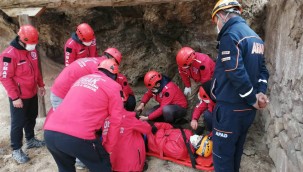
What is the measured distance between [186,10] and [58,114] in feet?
12.1

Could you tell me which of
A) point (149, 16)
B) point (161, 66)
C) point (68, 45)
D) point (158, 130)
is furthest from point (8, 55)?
point (161, 66)

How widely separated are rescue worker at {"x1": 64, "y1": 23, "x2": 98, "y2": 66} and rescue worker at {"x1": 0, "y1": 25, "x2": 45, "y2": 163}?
69cm

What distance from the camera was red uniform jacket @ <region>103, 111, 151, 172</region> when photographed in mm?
4316

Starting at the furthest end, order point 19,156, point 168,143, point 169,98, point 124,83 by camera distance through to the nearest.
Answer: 1. point 124,83
2. point 169,98
3. point 19,156
4. point 168,143

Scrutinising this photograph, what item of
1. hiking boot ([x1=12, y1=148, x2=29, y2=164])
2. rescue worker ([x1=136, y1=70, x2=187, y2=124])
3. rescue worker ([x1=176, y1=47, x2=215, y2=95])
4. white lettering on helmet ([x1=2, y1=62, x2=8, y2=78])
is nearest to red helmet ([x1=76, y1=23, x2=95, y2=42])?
rescue worker ([x1=136, y1=70, x2=187, y2=124])

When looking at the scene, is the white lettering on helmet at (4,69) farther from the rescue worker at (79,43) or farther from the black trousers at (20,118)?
the rescue worker at (79,43)

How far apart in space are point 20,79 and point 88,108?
76.0 inches

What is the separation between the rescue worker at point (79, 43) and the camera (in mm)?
5285

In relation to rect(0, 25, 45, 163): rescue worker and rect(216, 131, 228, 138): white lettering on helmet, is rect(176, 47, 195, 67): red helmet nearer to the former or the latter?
rect(216, 131, 228, 138): white lettering on helmet

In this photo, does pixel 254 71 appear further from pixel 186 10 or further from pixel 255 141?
pixel 186 10

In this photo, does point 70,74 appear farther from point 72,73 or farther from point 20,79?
point 20,79

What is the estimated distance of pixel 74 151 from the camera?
→ 3.28 meters

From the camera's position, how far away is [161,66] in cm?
744

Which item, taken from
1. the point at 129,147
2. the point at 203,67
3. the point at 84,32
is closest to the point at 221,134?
the point at 129,147
